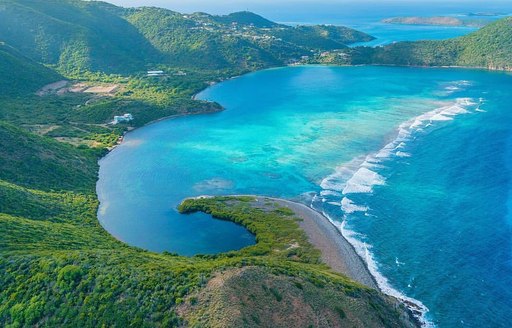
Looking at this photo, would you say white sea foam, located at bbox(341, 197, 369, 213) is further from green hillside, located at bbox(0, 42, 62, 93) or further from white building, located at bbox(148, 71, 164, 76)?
white building, located at bbox(148, 71, 164, 76)

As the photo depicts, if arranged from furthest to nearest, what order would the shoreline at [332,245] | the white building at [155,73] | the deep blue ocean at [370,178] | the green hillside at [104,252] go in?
the white building at [155,73] < the deep blue ocean at [370,178] < the shoreline at [332,245] < the green hillside at [104,252]

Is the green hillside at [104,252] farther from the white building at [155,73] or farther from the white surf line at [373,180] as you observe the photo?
the white building at [155,73]

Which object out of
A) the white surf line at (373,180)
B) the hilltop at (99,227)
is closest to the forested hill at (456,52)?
the hilltop at (99,227)

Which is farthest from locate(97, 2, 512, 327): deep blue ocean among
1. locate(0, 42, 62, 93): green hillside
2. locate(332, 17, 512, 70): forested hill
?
locate(0, 42, 62, 93): green hillside

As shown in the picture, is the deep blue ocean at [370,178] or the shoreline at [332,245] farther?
the deep blue ocean at [370,178]

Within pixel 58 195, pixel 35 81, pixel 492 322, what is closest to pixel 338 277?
pixel 492 322

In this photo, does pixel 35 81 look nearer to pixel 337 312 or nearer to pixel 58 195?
pixel 58 195

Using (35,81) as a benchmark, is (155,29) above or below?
above
